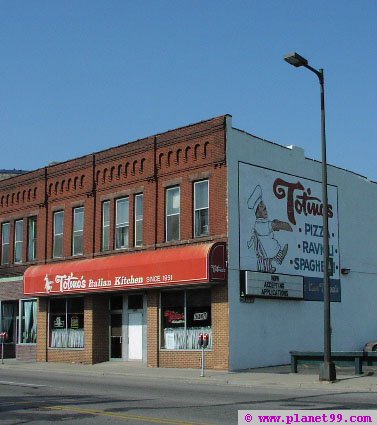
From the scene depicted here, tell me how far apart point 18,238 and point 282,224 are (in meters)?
15.5

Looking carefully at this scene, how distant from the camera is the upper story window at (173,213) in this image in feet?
95.2

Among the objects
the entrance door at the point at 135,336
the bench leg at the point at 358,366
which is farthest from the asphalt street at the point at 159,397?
the entrance door at the point at 135,336

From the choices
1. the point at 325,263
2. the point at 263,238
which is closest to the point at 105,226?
the point at 263,238

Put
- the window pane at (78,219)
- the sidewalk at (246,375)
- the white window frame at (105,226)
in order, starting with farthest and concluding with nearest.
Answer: the window pane at (78,219)
the white window frame at (105,226)
the sidewalk at (246,375)

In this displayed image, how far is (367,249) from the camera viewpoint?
34.1 meters

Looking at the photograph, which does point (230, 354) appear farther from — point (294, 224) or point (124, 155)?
point (124, 155)

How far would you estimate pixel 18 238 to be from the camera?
37812 mm

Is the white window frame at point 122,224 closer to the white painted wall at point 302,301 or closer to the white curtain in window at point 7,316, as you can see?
the white painted wall at point 302,301

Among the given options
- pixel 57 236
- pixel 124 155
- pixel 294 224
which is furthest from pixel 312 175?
pixel 57 236

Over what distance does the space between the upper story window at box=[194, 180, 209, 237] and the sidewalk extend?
17.9ft

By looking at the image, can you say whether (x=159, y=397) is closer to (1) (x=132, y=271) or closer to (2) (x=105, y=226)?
(1) (x=132, y=271)

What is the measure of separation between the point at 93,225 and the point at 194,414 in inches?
799

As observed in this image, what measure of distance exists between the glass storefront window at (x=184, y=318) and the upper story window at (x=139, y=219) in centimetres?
295

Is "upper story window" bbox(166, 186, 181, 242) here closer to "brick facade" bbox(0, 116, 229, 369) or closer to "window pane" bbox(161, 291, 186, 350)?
"brick facade" bbox(0, 116, 229, 369)
